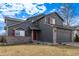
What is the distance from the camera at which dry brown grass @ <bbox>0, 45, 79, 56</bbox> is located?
841 cm

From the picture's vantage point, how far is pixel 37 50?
27.8 feet

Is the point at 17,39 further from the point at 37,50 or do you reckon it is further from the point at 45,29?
the point at 45,29

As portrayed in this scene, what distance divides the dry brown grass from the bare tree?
1.41 ft

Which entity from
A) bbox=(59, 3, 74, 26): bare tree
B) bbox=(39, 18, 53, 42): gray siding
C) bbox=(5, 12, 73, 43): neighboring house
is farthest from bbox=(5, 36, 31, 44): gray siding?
bbox=(59, 3, 74, 26): bare tree

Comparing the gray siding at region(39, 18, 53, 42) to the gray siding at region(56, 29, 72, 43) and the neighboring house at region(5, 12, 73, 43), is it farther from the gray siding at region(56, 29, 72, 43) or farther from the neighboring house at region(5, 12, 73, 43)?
the gray siding at region(56, 29, 72, 43)

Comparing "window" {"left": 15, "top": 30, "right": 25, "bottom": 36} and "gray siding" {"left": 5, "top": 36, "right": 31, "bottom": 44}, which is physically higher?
"window" {"left": 15, "top": 30, "right": 25, "bottom": 36}

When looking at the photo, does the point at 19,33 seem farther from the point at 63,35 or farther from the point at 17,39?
the point at 63,35

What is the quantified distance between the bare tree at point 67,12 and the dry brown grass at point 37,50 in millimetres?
431

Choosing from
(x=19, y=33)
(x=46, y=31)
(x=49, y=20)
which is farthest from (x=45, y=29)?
(x=19, y=33)

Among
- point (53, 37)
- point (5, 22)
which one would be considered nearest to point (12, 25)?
point (5, 22)

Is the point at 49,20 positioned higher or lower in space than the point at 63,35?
higher

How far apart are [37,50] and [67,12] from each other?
0.79 m

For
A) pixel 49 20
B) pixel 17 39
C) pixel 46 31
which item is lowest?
pixel 17 39

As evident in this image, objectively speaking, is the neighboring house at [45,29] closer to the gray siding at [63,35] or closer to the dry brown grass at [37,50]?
the gray siding at [63,35]
